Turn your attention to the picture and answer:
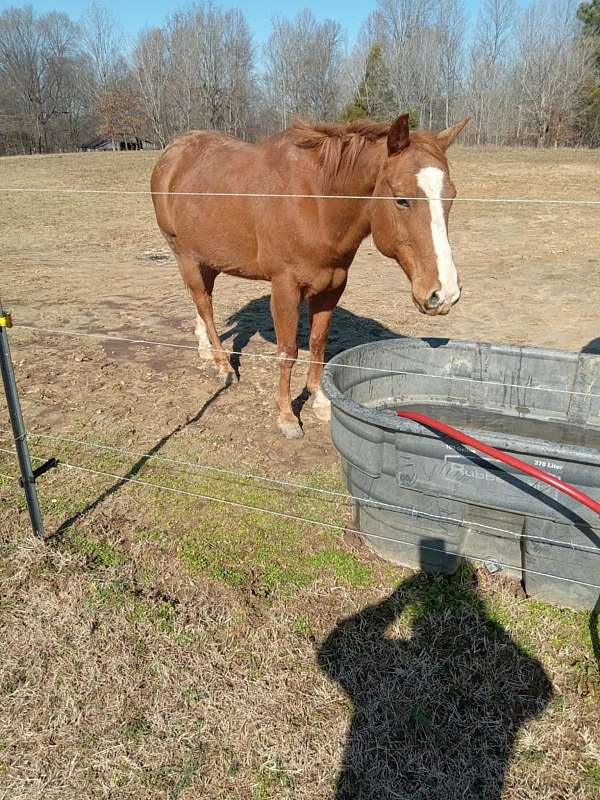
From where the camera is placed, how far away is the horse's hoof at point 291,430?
378 centimetres

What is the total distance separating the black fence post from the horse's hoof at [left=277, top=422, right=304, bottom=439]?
1662 millimetres

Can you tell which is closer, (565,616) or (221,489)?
(565,616)

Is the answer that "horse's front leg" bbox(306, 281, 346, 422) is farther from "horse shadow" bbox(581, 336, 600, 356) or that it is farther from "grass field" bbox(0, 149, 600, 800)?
"horse shadow" bbox(581, 336, 600, 356)

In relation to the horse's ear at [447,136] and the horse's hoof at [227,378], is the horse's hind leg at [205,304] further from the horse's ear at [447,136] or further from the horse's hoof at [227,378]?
the horse's ear at [447,136]

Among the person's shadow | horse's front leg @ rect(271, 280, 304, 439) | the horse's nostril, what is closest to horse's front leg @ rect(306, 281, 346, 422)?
horse's front leg @ rect(271, 280, 304, 439)

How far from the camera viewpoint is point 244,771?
1752 mm

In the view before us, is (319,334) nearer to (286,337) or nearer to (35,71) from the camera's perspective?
(286,337)

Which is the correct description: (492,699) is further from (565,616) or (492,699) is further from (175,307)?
(175,307)

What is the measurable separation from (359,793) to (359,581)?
2.94 ft

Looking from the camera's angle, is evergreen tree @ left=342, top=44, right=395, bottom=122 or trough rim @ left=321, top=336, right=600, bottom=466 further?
evergreen tree @ left=342, top=44, right=395, bottom=122

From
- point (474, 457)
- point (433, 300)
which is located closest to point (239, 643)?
point (474, 457)

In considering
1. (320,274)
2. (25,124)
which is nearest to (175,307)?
(320,274)

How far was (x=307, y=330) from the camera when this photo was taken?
6074 millimetres

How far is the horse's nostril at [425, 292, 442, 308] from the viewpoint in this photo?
8.27ft
